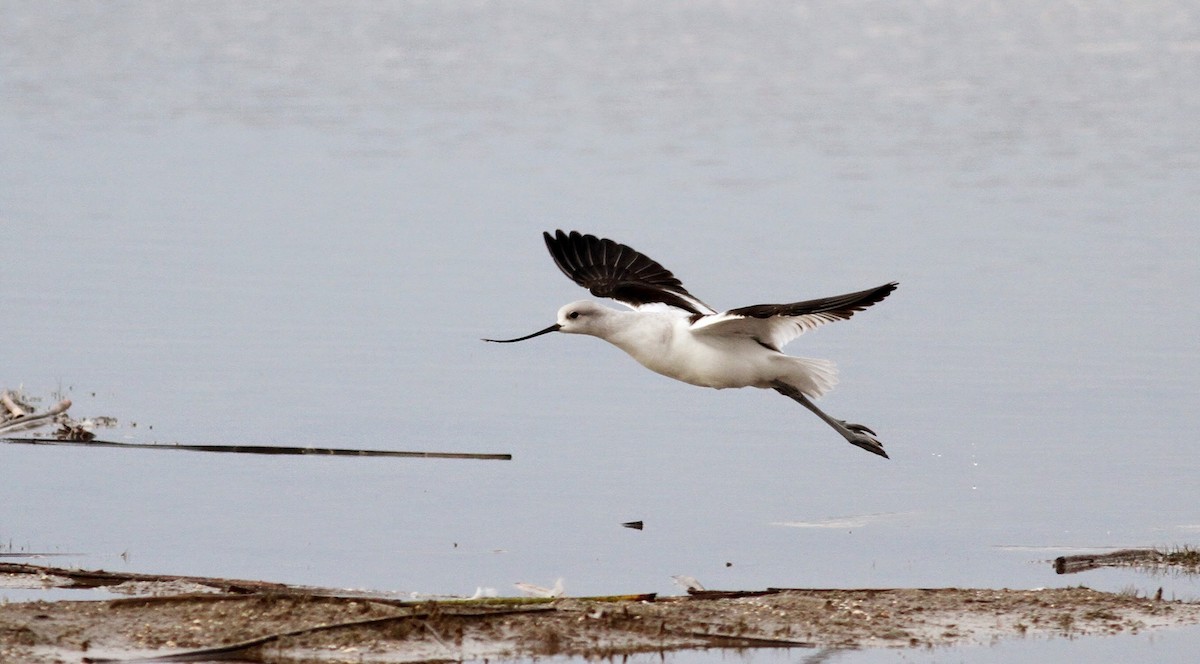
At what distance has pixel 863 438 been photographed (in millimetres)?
11742

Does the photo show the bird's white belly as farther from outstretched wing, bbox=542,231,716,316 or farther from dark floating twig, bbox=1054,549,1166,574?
dark floating twig, bbox=1054,549,1166,574

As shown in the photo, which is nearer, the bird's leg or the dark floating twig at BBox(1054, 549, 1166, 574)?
the dark floating twig at BBox(1054, 549, 1166, 574)

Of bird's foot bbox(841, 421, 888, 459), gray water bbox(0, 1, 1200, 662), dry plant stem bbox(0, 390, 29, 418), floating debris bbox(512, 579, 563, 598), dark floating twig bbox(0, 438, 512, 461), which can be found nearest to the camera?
floating debris bbox(512, 579, 563, 598)

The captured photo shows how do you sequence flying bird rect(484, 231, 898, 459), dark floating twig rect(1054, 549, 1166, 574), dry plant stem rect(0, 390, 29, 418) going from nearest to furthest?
dark floating twig rect(1054, 549, 1166, 574) < dry plant stem rect(0, 390, 29, 418) < flying bird rect(484, 231, 898, 459)

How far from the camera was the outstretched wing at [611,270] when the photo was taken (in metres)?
12.8

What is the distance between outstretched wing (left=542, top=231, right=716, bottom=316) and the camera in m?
12.8

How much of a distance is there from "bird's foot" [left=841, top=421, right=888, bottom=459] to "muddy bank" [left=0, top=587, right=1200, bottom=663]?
2.52 meters

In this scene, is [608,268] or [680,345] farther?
[608,268]

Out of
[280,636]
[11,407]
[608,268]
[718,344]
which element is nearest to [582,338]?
[608,268]

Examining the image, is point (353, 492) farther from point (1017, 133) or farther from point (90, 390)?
point (1017, 133)

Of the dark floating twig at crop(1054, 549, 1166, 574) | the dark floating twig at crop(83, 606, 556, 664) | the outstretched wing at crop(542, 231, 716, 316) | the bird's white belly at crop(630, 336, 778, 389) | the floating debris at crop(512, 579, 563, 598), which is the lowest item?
the dark floating twig at crop(83, 606, 556, 664)

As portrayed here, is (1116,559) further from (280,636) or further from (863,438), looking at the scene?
(280,636)

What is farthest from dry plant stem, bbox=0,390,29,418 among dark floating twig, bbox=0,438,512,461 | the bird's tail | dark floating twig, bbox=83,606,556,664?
the bird's tail

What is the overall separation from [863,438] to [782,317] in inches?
40.7
